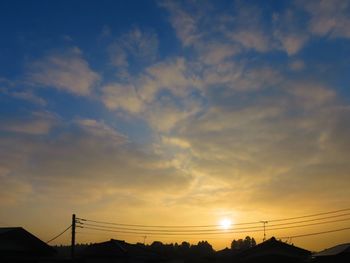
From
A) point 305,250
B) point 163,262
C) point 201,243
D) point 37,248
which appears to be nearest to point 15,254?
point 37,248

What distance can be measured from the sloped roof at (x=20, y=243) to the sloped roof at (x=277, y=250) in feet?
85.2

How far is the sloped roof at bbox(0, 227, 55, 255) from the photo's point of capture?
29562 millimetres

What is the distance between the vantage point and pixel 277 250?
160 ft

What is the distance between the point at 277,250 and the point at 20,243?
1172 inches

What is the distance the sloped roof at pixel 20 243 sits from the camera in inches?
1164

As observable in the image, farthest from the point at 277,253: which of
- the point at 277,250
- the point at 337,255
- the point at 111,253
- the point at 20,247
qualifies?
the point at 20,247

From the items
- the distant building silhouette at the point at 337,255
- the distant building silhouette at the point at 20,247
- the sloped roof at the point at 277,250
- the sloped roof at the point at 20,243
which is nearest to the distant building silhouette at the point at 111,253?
the sloped roof at the point at 277,250

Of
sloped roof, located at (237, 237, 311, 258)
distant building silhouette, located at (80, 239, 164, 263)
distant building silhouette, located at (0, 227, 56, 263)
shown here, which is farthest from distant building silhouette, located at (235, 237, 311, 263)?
distant building silhouette, located at (0, 227, 56, 263)

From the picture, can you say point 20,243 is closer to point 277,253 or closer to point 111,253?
point 111,253

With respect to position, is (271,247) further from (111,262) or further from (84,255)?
(84,255)

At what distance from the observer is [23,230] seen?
30.1 m

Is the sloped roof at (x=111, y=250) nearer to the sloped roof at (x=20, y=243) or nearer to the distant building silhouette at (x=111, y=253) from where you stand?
the distant building silhouette at (x=111, y=253)

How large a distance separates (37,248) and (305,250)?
31413 mm

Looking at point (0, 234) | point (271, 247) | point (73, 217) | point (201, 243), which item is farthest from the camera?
point (201, 243)
